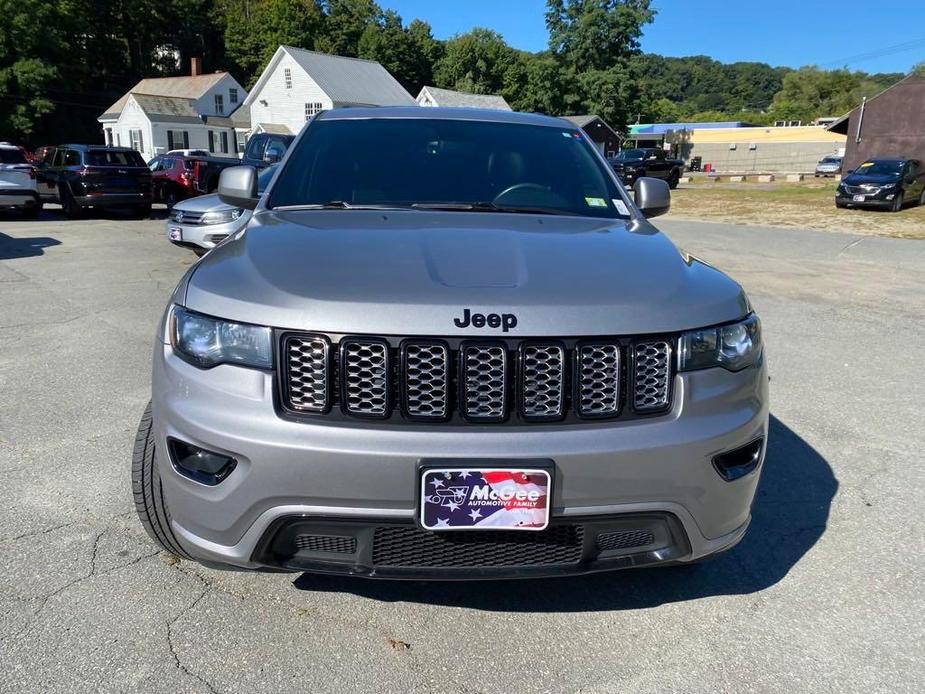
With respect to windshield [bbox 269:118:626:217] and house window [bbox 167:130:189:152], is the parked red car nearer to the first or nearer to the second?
windshield [bbox 269:118:626:217]

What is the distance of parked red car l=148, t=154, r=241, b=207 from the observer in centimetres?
1853

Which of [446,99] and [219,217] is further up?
[446,99]

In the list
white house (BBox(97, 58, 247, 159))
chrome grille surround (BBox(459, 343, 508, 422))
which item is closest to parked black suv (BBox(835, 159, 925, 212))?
chrome grille surround (BBox(459, 343, 508, 422))

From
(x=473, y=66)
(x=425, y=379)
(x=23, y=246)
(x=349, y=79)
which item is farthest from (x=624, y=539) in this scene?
(x=473, y=66)

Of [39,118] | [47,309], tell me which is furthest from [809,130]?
[47,309]

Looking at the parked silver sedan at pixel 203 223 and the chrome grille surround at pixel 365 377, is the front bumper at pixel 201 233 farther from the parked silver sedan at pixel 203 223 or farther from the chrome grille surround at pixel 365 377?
the chrome grille surround at pixel 365 377

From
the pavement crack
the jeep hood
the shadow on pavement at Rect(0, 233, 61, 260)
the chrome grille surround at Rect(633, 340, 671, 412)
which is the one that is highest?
the jeep hood

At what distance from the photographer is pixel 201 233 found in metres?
9.29

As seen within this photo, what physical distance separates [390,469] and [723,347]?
111 cm

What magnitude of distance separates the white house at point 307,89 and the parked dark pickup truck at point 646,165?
21840 mm

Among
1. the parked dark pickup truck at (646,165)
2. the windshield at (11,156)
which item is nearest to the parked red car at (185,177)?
the windshield at (11,156)

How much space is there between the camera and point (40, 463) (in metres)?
3.52

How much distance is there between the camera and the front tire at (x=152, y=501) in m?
2.36

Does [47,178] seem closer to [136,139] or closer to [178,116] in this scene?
[178,116]
